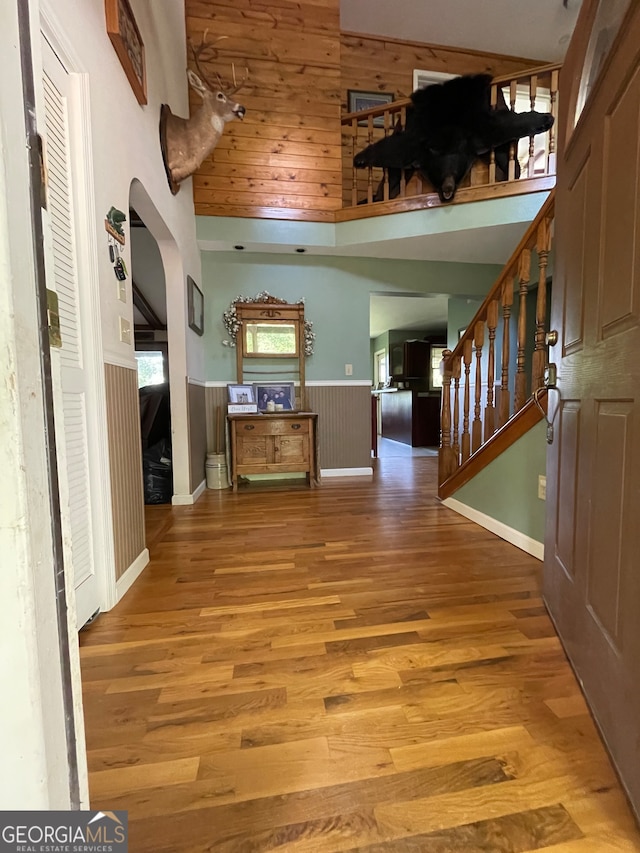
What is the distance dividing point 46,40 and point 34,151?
127cm

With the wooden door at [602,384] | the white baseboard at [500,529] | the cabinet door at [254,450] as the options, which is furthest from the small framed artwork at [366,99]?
the white baseboard at [500,529]

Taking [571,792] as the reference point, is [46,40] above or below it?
above

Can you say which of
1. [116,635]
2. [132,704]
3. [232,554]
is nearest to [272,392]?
[232,554]

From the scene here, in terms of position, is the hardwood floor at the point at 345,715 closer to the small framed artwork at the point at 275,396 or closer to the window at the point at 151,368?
the small framed artwork at the point at 275,396

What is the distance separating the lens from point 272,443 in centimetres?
349

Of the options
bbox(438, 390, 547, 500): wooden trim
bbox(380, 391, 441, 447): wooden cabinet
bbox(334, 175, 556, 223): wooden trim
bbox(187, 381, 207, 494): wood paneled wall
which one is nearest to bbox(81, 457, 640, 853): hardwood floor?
bbox(438, 390, 547, 500): wooden trim

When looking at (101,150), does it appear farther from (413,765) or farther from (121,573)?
(413,765)

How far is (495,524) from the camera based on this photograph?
7.55ft

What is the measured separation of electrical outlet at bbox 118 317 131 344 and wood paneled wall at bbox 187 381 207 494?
122cm

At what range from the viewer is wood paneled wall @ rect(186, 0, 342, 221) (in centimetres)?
321

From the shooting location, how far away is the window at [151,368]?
4051 mm

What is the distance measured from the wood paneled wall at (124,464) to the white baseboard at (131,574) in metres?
0.02

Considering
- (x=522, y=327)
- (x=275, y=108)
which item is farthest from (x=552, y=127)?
(x=275, y=108)

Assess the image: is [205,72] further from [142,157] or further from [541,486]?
[541,486]
